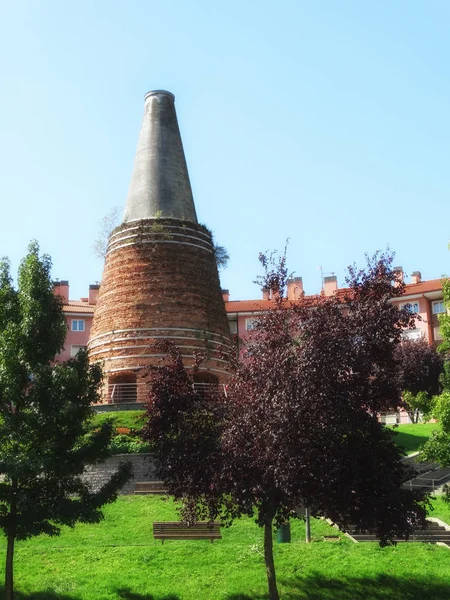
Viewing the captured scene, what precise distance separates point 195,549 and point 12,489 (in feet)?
14.7

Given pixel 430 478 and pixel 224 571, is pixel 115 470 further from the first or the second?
pixel 430 478

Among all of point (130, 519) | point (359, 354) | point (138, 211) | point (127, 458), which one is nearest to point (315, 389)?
point (359, 354)

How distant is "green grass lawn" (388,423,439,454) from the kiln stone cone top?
12674 millimetres

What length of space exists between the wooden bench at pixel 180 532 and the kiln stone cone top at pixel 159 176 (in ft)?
52.9

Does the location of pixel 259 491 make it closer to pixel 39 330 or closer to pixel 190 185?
pixel 39 330

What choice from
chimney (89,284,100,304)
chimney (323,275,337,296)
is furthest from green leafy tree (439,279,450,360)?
chimney (89,284,100,304)

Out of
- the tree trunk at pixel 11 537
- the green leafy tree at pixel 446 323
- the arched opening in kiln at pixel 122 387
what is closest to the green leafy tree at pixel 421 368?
the arched opening in kiln at pixel 122 387

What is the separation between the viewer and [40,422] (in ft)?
45.5

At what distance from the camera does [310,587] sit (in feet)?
47.8

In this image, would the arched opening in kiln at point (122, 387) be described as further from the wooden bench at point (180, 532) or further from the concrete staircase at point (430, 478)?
the wooden bench at point (180, 532)

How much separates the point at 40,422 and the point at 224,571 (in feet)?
15.2

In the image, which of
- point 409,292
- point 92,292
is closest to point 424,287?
point 409,292

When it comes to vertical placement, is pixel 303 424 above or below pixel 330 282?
below

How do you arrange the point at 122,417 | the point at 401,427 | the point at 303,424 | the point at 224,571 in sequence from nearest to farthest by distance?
the point at 303,424
the point at 224,571
the point at 122,417
the point at 401,427
